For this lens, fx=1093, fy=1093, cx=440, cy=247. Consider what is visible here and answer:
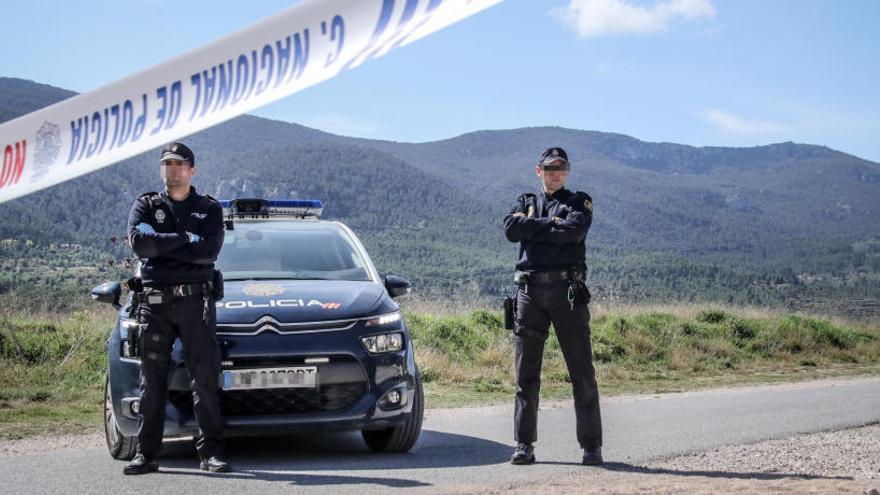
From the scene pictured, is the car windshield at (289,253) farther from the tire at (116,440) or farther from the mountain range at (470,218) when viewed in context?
the mountain range at (470,218)

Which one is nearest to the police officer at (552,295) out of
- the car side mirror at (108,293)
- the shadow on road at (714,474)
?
the shadow on road at (714,474)

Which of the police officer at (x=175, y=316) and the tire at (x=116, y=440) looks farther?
the tire at (x=116, y=440)

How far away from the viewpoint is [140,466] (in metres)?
6.62

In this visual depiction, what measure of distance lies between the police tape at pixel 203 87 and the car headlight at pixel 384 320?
3.50 m

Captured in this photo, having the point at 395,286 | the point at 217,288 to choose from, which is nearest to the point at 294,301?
the point at 217,288

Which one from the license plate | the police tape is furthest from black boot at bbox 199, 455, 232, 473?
the police tape

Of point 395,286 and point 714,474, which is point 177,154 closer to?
point 395,286

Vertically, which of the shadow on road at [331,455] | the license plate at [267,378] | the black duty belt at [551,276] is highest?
the black duty belt at [551,276]

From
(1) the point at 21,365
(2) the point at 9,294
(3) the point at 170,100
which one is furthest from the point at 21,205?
(3) the point at 170,100

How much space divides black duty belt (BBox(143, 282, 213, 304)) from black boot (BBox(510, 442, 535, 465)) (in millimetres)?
2237

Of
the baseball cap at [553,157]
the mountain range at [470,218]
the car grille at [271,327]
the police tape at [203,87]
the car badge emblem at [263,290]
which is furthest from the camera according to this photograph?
the mountain range at [470,218]

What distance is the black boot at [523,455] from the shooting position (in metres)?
7.02

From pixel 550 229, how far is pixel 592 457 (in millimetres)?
1491

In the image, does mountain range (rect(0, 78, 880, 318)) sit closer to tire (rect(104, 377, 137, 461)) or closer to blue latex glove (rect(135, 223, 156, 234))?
tire (rect(104, 377, 137, 461))
